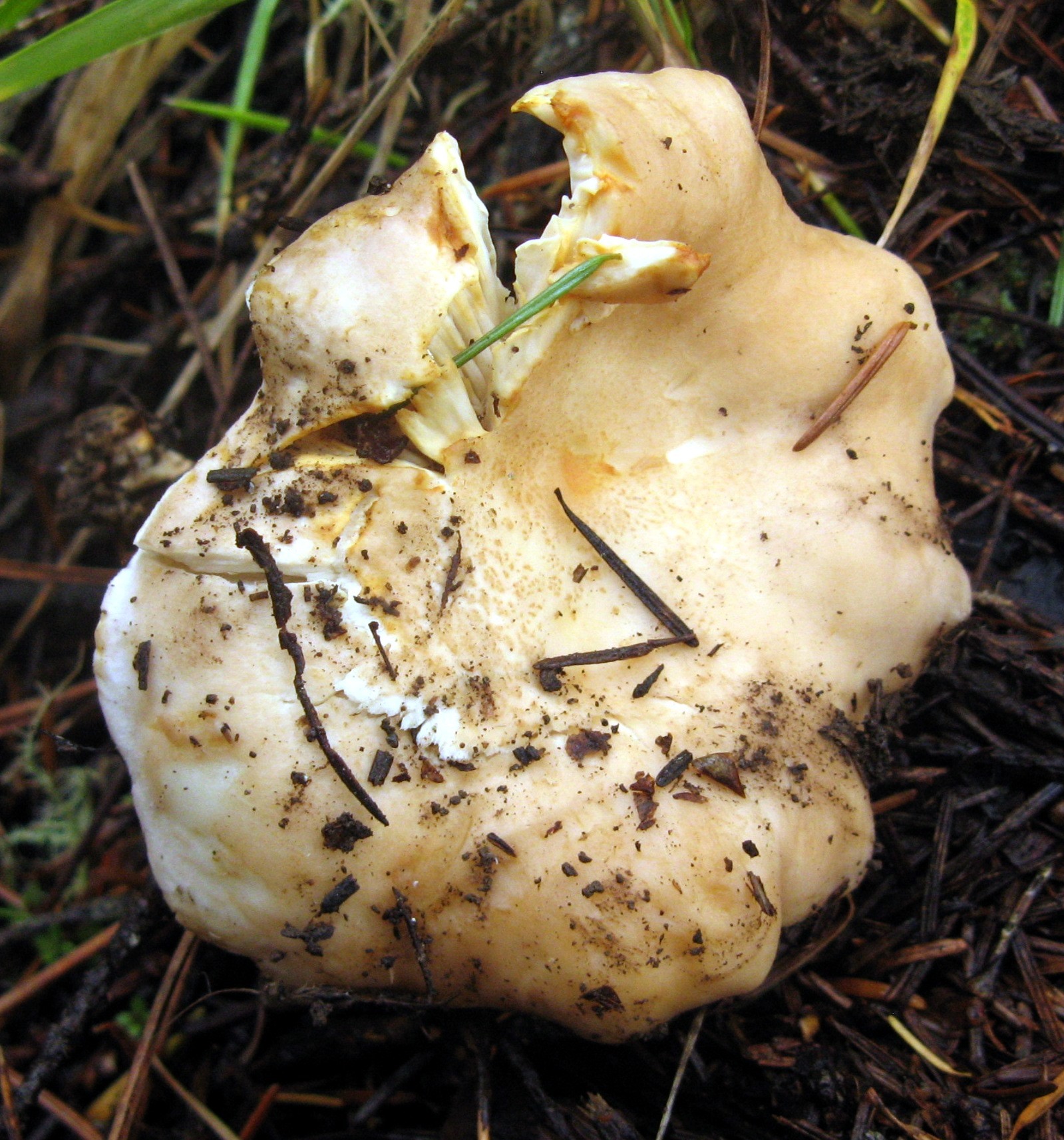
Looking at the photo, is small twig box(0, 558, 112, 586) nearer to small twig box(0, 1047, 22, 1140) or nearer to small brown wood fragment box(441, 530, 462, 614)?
small twig box(0, 1047, 22, 1140)

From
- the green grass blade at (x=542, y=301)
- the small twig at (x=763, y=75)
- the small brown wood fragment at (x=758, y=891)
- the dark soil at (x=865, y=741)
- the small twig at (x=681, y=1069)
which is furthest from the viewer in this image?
the small twig at (x=763, y=75)

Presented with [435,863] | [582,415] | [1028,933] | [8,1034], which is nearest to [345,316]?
[582,415]

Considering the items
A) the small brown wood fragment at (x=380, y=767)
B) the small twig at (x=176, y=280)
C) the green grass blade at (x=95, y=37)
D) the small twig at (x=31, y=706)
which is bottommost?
the small twig at (x=31, y=706)

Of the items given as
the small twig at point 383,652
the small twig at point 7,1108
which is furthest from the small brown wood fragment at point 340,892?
the small twig at point 7,1108

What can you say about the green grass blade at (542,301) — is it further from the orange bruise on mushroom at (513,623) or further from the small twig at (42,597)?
the small twig at (42,597)

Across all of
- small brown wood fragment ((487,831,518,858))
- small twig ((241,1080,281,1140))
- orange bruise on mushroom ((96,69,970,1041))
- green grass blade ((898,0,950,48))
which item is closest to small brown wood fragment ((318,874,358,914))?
orange bruise on mushroom ((96,69,970,1041))

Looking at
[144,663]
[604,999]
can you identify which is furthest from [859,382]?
[144,663]
